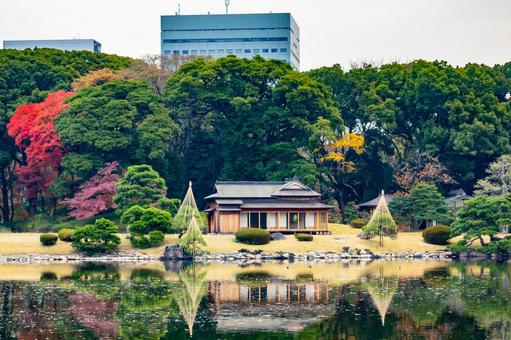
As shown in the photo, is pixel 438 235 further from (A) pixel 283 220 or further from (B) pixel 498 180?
(B) pixel 498 180

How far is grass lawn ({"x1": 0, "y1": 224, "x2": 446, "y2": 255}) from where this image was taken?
58.6 metres

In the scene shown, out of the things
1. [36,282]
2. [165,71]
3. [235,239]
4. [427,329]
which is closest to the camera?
[427,329]

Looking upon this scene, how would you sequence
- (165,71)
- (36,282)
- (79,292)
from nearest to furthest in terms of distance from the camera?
(79,292), (36,282), (165,71)

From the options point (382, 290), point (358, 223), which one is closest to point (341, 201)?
point (358, 223)

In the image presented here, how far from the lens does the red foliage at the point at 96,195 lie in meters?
66.4

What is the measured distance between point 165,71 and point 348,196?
20.0 meters

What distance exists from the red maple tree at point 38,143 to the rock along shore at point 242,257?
14.2 metres

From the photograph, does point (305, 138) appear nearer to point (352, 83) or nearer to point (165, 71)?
point (352, 83)

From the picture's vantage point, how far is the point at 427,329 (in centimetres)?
3025

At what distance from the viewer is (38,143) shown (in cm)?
6988

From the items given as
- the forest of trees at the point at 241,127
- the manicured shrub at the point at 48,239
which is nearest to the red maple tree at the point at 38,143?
the forest of trees at the point at 241,127

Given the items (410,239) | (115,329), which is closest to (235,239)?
(410,239)

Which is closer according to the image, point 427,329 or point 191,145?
point 427,329

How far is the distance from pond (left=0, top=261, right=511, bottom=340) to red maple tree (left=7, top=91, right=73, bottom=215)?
2011 cm
